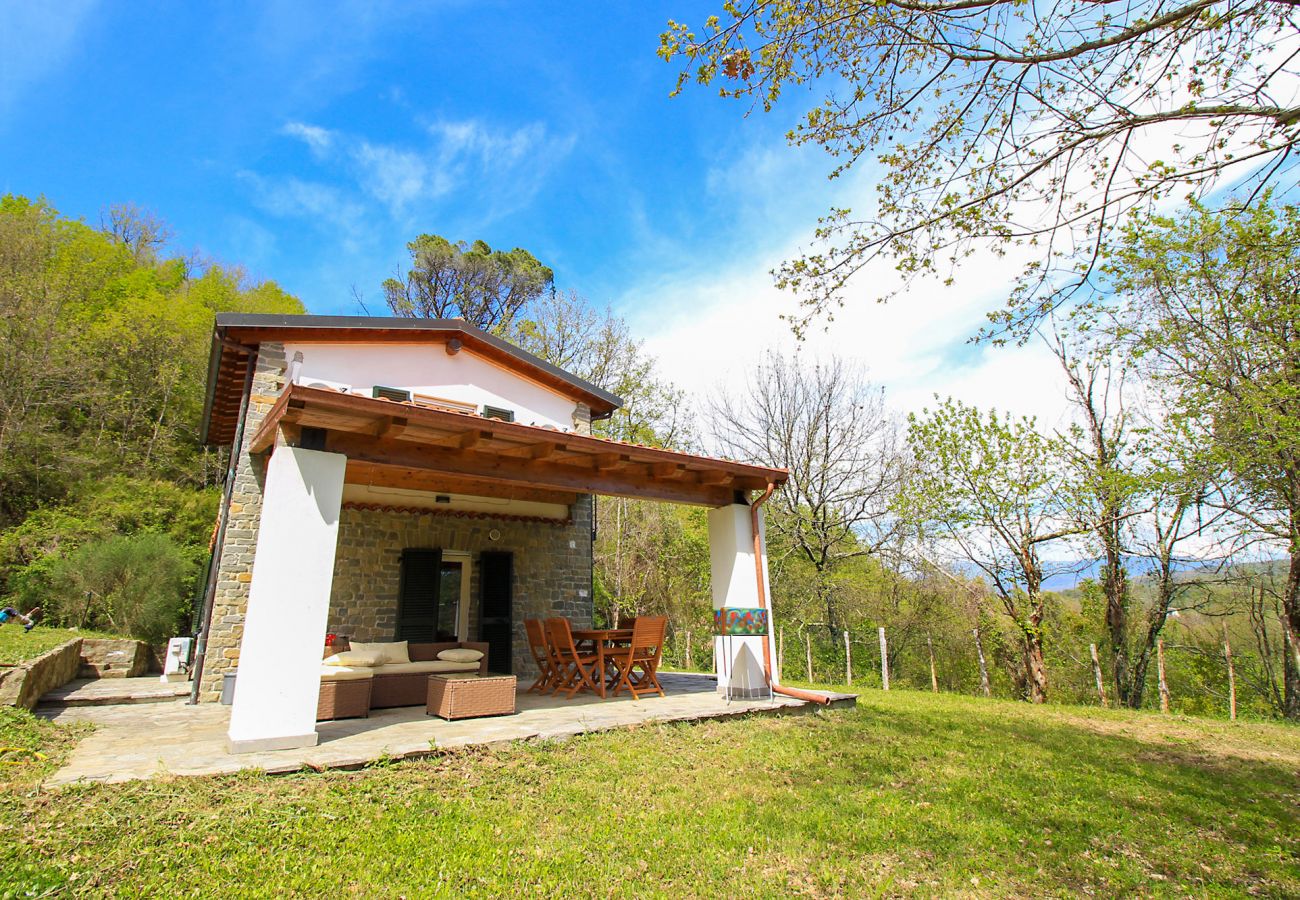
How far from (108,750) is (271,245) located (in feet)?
55.4

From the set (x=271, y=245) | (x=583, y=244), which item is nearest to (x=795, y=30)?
(x=583, y=244)

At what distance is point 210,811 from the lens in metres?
3.16

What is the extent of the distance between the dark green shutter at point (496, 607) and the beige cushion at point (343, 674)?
10.6 feet

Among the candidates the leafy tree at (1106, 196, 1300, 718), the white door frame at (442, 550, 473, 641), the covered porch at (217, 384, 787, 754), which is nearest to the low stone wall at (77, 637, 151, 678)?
the covered porch at (217, 384, 787, 754)

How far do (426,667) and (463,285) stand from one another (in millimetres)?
17786

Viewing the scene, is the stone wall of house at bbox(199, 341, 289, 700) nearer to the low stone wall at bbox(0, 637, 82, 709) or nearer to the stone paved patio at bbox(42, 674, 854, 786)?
the stone paved patio at bbox(42, 674, 854, 786)

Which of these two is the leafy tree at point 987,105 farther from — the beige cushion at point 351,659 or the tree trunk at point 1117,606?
the tree trunk at point 1117,606

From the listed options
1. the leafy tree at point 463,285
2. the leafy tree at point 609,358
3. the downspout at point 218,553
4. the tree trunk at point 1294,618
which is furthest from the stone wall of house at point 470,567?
the leafy tree at point 463,285

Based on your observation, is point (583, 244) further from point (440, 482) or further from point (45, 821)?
point (45, 821)

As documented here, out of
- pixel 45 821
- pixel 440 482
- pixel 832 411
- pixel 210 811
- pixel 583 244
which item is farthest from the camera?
pixel 832 411

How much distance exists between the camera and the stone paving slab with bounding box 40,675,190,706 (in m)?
6.62

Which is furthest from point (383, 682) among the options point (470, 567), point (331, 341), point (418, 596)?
point (331, 341)

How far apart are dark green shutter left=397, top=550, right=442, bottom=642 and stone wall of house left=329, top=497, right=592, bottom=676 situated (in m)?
0.10

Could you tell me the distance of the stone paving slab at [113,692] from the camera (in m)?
6.62
